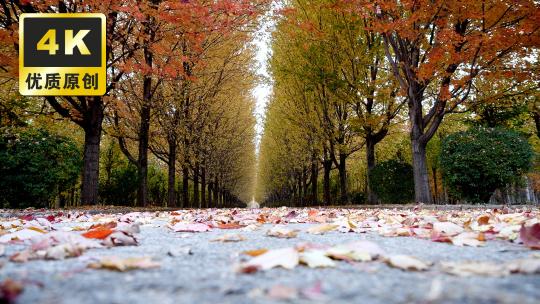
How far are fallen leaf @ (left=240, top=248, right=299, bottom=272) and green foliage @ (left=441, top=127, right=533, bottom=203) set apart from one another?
1095 centimetres

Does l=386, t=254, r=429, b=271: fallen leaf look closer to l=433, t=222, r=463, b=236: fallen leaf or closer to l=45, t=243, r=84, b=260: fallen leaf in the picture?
l=433, t=222, r=463, b=236: fallen leaf

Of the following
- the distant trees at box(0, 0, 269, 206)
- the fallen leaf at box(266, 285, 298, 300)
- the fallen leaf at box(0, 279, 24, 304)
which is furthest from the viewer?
the distant trees at box(0, 0, 269, 206)

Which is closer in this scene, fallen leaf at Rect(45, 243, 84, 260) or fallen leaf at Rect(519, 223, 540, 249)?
fallen leaf at Rect(45, 243, 84, 260)

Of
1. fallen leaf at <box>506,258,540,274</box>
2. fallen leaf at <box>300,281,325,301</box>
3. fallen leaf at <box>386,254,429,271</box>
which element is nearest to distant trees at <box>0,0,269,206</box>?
fallen leaf at <box>386,254,429,271</box>

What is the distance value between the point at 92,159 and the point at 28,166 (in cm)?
189

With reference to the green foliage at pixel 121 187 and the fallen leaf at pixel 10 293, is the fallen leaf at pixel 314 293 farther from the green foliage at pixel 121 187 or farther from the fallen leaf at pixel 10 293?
the green foliage at pixel 121 187

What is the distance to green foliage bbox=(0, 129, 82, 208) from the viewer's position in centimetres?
892

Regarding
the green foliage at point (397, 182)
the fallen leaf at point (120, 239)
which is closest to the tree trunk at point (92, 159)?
the fallen leaf at point (120, 239)

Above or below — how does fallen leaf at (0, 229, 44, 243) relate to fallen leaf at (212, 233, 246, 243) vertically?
above

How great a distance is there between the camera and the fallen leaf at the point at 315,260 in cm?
139

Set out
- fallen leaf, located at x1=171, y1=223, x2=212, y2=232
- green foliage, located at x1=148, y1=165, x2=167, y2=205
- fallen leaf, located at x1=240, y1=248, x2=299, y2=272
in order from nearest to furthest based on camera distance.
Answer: fallen leaf, located at x1=240, y1=248, x2=299, y2=272 < fallen leaf, located at x1=171, y1=223, x2=212, y2=232 < green foliage, located at x1=148, y1=165, x2=167, y2=205

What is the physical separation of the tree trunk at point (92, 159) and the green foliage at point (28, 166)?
5.08 ft

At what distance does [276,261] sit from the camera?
4.49ft

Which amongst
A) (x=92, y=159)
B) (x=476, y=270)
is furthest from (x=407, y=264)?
(x=92, y=159)
